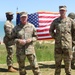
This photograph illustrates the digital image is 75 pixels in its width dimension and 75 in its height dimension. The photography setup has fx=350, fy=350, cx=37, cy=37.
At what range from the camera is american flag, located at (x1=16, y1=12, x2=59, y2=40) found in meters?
13.9

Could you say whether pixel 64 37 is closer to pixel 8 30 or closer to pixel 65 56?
pixel 65 56

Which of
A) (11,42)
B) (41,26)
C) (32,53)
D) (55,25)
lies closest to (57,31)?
(55,25)

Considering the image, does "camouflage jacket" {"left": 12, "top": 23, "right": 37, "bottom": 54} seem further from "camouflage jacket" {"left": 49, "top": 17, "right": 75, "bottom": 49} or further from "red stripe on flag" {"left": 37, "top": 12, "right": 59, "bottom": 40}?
"red stripe on flag" {"left": 37, "top": 12, "right": 59, "bottom": 40}

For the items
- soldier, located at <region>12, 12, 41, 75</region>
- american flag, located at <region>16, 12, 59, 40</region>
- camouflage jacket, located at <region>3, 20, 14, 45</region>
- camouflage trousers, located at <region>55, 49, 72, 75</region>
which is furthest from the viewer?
american flag, located at <region>16, 12, 59, 40</region>

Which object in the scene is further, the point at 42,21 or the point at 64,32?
the point at 42,21

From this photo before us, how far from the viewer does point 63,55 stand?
29.6 ft

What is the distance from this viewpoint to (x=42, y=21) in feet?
46.0

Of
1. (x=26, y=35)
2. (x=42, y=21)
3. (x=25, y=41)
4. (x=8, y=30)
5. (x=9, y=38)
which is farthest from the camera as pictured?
(x=42, y=21)

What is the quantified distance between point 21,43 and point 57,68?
4.04ft

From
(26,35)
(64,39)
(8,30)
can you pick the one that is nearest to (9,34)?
(8,30)

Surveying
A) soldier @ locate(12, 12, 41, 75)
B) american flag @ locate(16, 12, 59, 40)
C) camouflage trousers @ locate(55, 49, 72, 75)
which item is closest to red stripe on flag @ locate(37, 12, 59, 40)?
american flag @ locate(16, 12, 59, 40)

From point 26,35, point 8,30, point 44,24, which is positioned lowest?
point 44,24

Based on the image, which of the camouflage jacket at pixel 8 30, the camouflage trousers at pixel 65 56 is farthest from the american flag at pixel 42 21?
the camouflage trousers at pixel 65 56

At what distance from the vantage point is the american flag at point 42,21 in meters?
13.9
